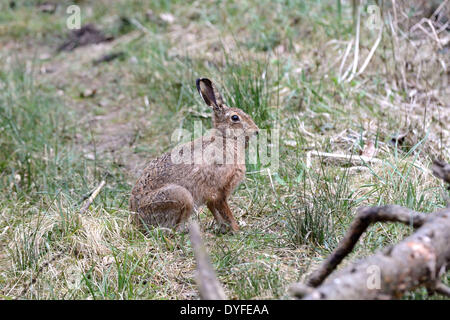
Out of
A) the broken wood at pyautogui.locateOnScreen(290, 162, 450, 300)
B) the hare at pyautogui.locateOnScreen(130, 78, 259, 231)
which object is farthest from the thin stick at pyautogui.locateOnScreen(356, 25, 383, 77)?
the broken wood at pyautogui.locateOnScreen(290, 162, 450, 300)

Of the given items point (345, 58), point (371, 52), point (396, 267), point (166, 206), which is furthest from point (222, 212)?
point (371, 52)

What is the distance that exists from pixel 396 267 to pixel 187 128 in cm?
379

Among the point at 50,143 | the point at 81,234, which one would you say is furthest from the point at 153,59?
the point at 81,234

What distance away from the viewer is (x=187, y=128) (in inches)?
233

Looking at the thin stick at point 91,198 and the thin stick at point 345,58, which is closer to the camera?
the thin stick at point 91,198

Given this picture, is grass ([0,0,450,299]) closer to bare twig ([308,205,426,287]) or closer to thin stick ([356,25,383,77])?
thin stick ([356,25,383,77])

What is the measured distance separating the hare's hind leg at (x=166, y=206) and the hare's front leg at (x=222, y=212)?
196 mm

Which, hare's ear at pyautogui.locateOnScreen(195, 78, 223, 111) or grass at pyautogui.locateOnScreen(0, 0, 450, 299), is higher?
hare's ear at pyautogui.locateOnScreen(195, 78, 223, 111)

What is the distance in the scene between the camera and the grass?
3.61 metres

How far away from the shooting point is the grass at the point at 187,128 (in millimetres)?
3607

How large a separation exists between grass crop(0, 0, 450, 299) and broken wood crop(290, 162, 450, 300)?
36 centimetres

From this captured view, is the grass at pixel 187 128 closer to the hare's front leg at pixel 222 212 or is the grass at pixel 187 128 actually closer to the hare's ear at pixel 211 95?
the hare's front leg at pixel 222 212

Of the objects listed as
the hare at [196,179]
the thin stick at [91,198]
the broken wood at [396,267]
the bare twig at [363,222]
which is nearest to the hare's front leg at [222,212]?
the hare at [196,179]
